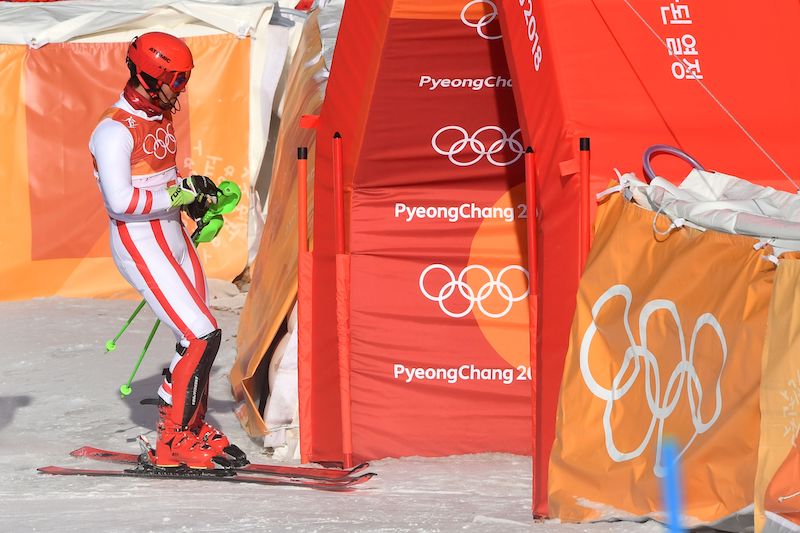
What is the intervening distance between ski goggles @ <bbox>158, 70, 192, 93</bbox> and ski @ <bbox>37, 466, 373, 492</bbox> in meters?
1.71

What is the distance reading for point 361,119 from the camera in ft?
20.0

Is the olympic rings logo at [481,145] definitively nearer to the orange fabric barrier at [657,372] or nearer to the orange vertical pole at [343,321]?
the orange vertical pole at [343,321]

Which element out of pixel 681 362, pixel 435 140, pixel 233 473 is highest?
pixel 435 140

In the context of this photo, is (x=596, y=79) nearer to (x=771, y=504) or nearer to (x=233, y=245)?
(x=771, y=504)

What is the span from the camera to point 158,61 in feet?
19.5

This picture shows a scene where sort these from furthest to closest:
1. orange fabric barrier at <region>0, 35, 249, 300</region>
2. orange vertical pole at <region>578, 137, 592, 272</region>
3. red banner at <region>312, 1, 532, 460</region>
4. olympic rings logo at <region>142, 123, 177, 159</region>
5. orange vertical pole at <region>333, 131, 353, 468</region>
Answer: orange fabric barrier at <region>0, 35, 249, 300</region> → orange vertical pole at <region>333, 131, 353, 468</region> → red banner at <region>312, 1, 532, 460</region> → olympic rings logo at <region>142, 123, 177, 159</region> → orange vertical pole at <region>578, 137, 592, 272</region>

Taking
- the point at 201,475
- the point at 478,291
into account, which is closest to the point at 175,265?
the point at 201,475

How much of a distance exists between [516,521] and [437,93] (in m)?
2.07

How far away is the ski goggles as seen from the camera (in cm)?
599

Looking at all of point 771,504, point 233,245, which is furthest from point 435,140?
point 233,245

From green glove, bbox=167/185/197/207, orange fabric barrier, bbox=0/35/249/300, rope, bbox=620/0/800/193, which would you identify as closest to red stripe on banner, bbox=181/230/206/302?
green glove, bbox=167/185/197/207

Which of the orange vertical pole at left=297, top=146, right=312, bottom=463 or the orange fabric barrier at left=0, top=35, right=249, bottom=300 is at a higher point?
the orange fabric barrier at left=0, top=35, right=249, bottom=300

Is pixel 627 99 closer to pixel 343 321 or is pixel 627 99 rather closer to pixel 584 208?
pixel 584 208

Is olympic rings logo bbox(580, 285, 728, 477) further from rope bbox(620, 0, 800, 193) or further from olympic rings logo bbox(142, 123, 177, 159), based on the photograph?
olympic rings logo bbox(142, 123, 177, 159)
